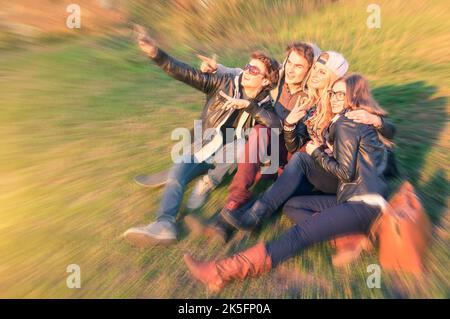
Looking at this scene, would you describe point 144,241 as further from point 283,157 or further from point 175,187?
point 283,157

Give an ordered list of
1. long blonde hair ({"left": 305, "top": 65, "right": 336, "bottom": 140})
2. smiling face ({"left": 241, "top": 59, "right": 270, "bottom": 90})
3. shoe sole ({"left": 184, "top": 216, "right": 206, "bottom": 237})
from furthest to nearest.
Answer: smiling face ({"left": 241, "top": 59, "right": 270, "bottom": 90}) → long blonde hair ({"left": 305, "top": 65, "right": 336, "bottom": 140}) → shoe sole ({"left": 184, "top": 216, "right": 206, "bottom": 237})

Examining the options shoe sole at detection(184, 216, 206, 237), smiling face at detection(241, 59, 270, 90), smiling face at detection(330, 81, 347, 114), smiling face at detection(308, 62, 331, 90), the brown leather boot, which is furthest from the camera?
smiling face at detection(241, 59, 270, 90)

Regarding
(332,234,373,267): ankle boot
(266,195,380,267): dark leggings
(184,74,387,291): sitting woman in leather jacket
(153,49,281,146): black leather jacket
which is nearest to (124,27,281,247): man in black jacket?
(153,49,281,146): black leather jacket

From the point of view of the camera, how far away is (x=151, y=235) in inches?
134

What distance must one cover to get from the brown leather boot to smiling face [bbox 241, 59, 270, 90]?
1.63 metres

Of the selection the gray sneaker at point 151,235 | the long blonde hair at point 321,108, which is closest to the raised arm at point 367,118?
the long blonde hair at point 321,108

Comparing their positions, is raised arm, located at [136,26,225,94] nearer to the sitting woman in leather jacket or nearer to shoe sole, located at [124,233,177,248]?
the sitting woman in leather jacket

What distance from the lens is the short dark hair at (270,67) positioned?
4.03m

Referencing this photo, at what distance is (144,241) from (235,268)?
32.0 inches

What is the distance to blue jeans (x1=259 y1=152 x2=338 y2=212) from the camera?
11.4ft
